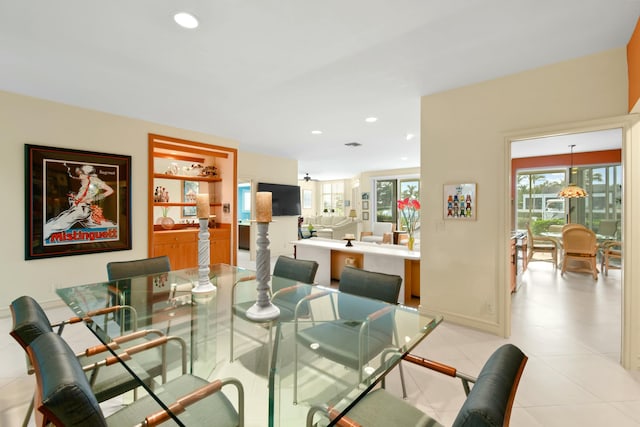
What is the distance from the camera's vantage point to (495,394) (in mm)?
787

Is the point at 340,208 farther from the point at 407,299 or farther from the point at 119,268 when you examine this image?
the point at 119,268

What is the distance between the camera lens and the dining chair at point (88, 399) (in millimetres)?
757

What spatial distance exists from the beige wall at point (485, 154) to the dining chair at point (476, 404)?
2029mm

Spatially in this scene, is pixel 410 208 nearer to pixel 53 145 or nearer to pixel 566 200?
pixel 53 145

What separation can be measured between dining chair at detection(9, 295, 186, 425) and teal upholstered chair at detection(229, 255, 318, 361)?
1.22ft

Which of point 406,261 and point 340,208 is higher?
point 340,208

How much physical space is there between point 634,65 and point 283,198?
6.38 meters

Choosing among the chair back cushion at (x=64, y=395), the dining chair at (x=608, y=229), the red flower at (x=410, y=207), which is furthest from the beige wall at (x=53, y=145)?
the dining chair at (x=608, y=229)

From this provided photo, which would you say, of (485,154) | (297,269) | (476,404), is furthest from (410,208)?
(476,404)

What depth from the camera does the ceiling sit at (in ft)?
6.22

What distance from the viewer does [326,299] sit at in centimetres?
225

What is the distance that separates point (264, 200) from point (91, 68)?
2451 millimetres

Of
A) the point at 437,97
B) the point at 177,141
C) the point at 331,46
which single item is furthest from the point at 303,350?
the point at 177,141

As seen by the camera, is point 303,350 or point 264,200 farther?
point 264,200
